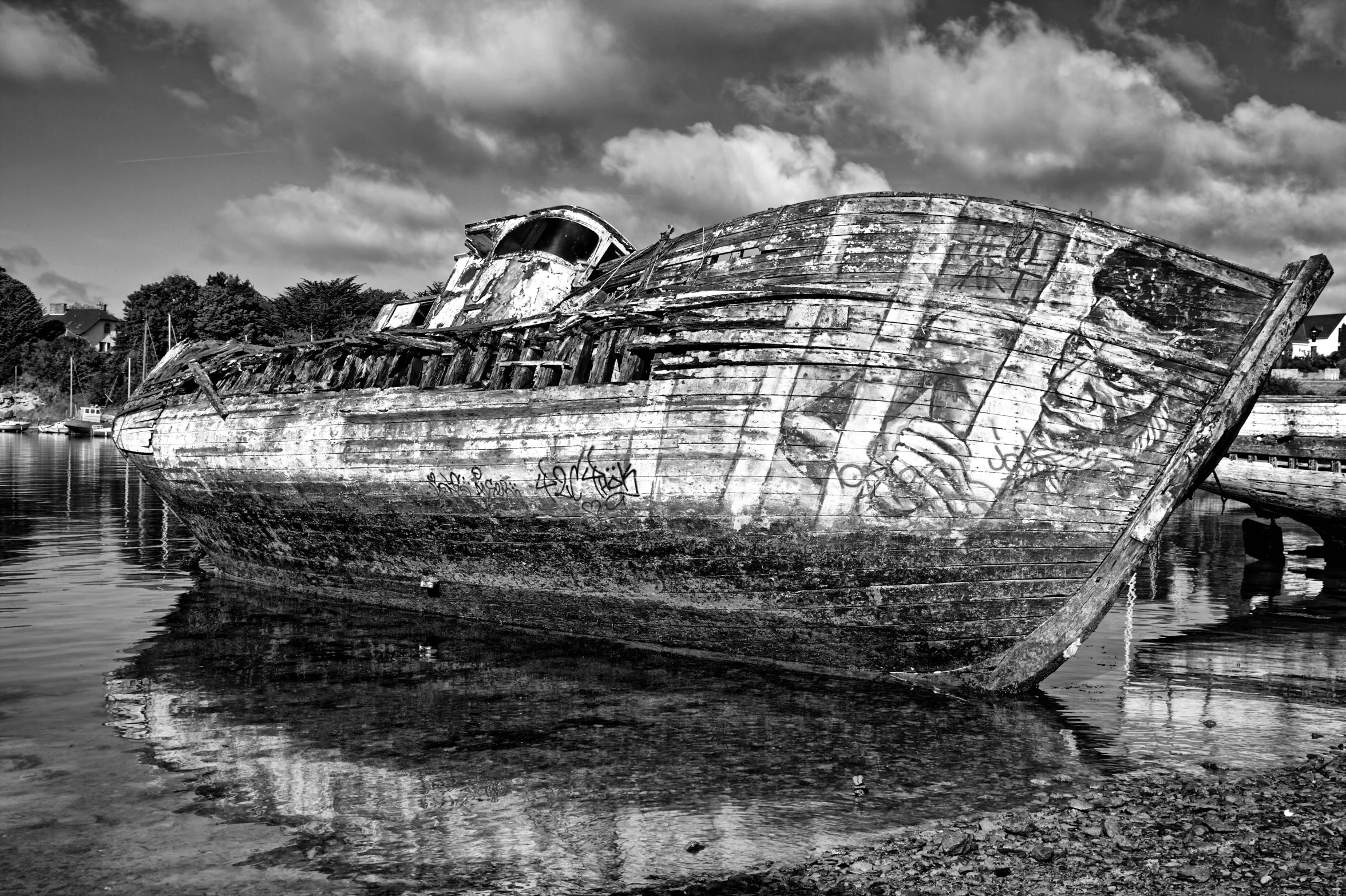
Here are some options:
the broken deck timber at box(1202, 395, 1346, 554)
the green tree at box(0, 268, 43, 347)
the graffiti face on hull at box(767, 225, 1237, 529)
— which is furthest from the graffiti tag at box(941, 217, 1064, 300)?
the green tree at box(0, 268, 43, 347)

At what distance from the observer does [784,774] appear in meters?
7.22

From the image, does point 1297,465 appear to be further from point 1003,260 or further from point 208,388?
point 208,388

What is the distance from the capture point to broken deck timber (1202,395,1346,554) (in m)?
16.7

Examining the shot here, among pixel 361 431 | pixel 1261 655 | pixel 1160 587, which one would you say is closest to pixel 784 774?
pixel 1261 655

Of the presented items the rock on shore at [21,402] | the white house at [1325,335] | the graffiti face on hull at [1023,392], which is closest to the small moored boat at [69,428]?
the rock on shore at [21,402]

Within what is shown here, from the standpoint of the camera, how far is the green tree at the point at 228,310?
8950 centimetres

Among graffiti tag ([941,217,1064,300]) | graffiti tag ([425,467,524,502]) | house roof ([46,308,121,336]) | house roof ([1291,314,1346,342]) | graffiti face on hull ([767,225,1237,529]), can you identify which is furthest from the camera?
house roof ([46,308,121,336])

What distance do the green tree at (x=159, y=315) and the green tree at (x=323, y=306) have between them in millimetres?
24116

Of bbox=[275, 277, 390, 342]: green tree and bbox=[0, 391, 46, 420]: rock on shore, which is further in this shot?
bbox=[0, 391, 46, 420]: rock on shore

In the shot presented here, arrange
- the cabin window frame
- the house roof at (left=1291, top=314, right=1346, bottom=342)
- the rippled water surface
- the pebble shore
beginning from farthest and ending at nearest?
the house roof at (left=1291, top=314, right=1346, bottom=342) → the cabin window frame → the rippled water surface → the pebble shore

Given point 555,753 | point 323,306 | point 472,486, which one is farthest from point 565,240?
point 323,306

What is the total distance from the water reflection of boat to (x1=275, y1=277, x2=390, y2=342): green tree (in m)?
65.1

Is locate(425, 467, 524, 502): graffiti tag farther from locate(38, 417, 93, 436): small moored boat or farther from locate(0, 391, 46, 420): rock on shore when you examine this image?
locate(0, 391, 46, 420): rock on shore

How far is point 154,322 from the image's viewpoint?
9769cm
